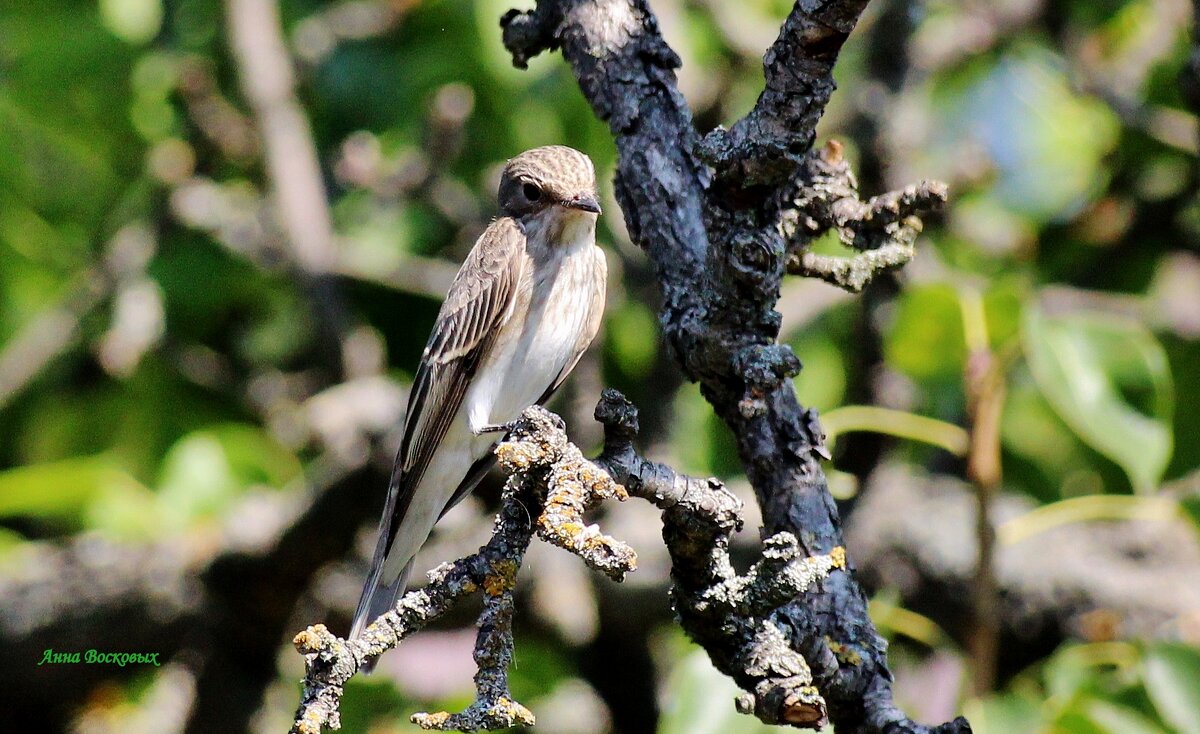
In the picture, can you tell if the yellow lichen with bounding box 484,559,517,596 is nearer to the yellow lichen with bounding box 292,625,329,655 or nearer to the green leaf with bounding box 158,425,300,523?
the yellow lichen with bounding box 292,625,329,655

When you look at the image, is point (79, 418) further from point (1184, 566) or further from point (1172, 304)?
point (1172, 304)

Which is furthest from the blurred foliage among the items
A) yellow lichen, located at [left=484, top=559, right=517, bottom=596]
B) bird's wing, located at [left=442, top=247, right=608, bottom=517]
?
yellow lichen, located at [left=484, top=559, right=517, bottom=596]

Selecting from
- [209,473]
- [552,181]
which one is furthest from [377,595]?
[552,181]

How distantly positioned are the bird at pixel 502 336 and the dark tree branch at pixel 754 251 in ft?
3.57

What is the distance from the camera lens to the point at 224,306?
6078 millimetres

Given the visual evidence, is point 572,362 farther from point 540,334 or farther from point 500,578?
point 500,578

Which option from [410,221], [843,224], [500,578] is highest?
[410,221]

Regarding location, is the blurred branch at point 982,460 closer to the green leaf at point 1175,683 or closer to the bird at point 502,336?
the green leaf at point 1175,683

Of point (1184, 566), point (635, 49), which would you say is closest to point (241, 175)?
point (635, 49)

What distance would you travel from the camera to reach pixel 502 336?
3832 mm

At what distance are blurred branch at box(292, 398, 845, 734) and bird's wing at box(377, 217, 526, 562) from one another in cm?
156

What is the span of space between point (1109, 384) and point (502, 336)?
5.76 ft

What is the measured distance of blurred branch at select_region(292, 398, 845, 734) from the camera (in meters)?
1.95

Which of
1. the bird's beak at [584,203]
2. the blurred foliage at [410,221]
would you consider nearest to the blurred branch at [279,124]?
the blurred foliage at [410,221]
